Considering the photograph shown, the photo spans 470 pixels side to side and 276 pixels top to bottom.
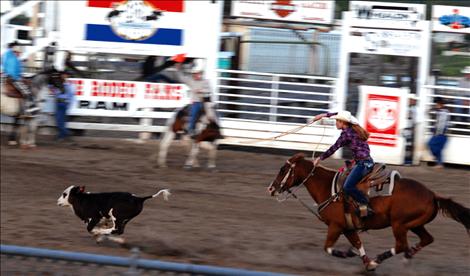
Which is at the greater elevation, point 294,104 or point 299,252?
point 294,104

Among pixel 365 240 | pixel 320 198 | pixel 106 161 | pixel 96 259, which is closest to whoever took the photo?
pixel 96 259

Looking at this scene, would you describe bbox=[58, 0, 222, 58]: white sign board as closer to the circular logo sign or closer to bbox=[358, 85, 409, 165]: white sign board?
bbox=[358, 85, 409, 165]: white sign board

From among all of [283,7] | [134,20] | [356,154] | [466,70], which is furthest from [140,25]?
[356,154]

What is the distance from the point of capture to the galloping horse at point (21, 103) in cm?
1761

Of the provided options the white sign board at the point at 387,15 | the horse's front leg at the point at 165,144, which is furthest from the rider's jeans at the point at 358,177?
the white sign board at the point at 387,15

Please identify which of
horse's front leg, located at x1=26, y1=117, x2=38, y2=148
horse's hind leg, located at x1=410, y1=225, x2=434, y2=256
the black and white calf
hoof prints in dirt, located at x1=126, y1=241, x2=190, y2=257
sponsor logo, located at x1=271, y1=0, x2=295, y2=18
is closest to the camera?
horse's hind leg, located at x1=410, y1=225, x2=434, y2=256

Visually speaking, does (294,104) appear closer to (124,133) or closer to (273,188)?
(124,133)

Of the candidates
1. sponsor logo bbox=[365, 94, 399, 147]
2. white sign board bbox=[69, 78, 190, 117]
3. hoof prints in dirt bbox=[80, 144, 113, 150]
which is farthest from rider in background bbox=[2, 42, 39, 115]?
sponsor logo bbox=[365, 94, 399, 147]

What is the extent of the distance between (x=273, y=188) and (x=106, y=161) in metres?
7.26

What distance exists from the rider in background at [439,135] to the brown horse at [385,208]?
717cm

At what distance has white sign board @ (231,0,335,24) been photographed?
20.0m

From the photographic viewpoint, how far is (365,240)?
1232 centimetres

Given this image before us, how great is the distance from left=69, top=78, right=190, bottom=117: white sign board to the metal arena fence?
42.4 feet

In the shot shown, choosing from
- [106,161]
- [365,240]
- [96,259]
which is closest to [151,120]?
[106,161]
